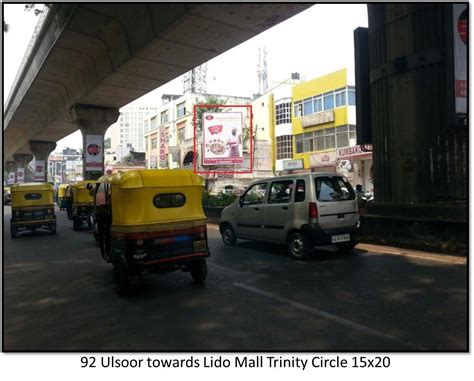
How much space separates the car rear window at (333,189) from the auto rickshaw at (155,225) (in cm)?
268

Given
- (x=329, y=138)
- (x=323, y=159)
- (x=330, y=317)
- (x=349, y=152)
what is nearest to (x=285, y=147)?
(x=323, y=159)

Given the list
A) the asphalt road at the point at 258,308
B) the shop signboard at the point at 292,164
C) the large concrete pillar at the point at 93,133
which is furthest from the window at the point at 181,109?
the asphalt road at the point at 258,308

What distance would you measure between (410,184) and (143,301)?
146 inches

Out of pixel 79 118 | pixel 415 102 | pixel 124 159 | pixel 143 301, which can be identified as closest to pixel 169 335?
pixel 143 301

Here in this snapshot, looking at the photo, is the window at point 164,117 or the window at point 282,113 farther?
the window at point 164,117

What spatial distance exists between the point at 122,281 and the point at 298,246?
12.1ft

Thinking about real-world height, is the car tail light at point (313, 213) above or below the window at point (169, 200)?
below

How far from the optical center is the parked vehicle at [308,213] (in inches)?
300

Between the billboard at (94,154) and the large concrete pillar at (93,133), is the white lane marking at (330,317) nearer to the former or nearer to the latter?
the large concrete pillar at (93,133)

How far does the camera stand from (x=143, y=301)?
5328 mm

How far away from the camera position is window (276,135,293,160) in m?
37.1

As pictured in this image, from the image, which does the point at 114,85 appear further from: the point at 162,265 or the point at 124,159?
the point at 124,159

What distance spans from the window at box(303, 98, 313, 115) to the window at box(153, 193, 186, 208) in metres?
29.7

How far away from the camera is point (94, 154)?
67.9 ft
